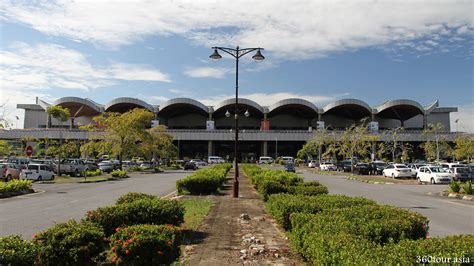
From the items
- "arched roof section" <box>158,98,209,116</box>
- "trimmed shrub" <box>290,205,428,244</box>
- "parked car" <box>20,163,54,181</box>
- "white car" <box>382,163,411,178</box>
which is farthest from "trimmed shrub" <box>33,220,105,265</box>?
"arched roof section" <box>158,98,209,116</box>

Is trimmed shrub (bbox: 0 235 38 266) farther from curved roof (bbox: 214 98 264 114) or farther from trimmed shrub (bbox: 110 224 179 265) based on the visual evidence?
curved roof (bbox: 214 98 264 114)

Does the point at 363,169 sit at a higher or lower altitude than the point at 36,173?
higher

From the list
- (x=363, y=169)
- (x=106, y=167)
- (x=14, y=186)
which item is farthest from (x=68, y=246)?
(x=106, y=167)

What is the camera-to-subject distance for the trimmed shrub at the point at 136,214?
8.52 meters

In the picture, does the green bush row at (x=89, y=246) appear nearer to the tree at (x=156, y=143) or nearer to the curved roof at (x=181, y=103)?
the tree at (x=156, y=143)

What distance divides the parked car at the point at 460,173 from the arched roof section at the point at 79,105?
77.9 metres

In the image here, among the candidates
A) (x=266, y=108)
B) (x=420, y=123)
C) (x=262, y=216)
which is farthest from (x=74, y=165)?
(x=420, y=123)

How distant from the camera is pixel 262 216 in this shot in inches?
496

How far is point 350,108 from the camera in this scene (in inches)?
3686

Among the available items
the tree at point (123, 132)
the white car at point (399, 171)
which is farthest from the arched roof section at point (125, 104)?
the white car at point (399, 171)

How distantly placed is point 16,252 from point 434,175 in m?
32.6

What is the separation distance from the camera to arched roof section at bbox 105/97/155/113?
88.9m

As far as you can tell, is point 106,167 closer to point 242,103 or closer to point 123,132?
point 123,132

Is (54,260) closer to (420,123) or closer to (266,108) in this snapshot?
(266,108)
